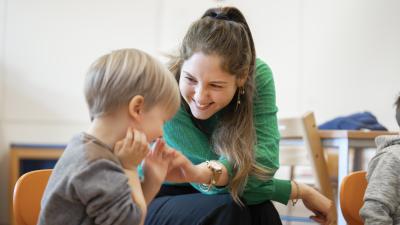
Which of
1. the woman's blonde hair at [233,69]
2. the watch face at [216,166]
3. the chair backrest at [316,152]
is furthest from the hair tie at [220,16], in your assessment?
the chair backrest at [316,152]

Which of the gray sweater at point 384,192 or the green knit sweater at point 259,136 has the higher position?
the green knit sweater at point 259,136

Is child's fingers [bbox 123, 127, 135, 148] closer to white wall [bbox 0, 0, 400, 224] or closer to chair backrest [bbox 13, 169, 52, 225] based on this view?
chair backrest [bbox 13, 169, 52, 225]

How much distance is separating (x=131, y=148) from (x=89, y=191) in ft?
0.40

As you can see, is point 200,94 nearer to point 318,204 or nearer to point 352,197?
point 318,204

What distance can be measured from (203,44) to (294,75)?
2.48 metres

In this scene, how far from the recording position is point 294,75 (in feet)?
12.0

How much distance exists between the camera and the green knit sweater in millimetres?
1321

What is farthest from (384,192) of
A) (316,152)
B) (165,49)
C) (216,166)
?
(165,49)

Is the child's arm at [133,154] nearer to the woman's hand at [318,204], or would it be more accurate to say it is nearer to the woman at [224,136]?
the woman at [224,136]

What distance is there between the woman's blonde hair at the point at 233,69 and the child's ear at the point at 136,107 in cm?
38

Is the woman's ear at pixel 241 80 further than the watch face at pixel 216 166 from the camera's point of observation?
Yes

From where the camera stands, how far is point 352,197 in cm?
156

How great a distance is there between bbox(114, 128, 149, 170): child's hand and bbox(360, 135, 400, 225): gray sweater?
727 mm

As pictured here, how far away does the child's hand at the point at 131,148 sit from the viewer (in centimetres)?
91
